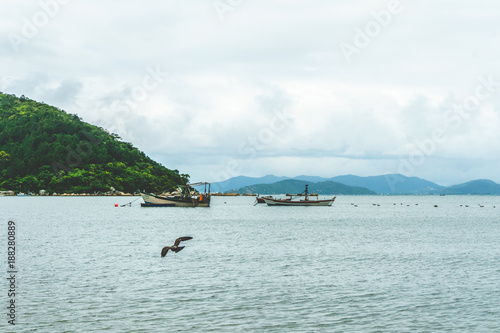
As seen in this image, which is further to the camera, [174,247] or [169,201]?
[169,201]

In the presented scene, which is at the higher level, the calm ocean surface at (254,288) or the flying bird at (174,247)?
the flying bird at (174,247)

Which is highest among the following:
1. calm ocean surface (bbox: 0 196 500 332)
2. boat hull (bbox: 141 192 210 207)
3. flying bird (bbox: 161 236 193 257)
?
boat hull (bbox: 141 192 210 207)

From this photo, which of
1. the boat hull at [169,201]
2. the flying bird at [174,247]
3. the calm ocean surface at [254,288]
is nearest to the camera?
the calm ocean surface at [254,288]

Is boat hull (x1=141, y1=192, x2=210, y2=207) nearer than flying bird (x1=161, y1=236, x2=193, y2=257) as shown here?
No

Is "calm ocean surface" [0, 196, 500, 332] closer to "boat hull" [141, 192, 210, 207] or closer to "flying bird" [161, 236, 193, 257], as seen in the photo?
"flying bird" [161, 236, 193, 257]

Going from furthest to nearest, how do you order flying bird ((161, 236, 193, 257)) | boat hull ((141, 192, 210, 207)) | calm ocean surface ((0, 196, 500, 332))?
1. boat hull ((141, 192, 210, 207))
2. flying bird ((161, 236, 193, 257))
3. calm ocean surface ((0, 196, 500, 332))

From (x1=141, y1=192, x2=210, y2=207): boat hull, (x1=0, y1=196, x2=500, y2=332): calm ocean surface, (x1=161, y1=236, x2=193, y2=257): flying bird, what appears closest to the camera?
(x1=0, y1=196, x2=500, y2=332): calm ocean surface

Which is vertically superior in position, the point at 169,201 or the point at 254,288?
the point at 169,201

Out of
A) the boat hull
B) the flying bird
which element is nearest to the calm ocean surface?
the flying bird

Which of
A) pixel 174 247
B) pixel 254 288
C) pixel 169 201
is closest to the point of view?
pixel 254 288

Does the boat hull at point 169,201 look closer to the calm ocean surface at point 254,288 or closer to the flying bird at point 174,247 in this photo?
the calm ocean surface at point 254,288

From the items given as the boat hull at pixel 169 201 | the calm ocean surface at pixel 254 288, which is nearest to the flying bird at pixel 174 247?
the calm ocean surface at pixel 254 288

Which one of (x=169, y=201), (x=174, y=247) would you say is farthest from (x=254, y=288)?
(x=169, y=201)

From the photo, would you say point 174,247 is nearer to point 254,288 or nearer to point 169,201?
point 254,288
